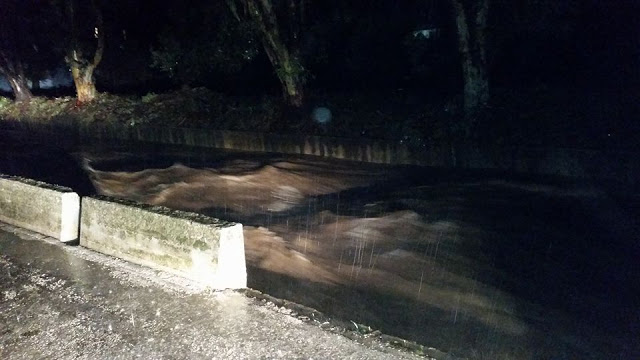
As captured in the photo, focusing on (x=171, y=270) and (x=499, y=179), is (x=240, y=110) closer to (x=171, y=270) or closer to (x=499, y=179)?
(x=499, y=179)

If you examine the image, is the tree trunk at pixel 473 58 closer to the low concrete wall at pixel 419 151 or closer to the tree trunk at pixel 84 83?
the low concrete wall at pixel 419 151

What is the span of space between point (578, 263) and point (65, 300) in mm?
5836

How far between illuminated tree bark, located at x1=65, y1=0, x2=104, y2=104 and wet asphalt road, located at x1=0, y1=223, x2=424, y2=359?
16.5 metres

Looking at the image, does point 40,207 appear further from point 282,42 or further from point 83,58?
point 83,58

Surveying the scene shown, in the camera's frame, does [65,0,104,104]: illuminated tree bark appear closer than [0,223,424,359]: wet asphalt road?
No

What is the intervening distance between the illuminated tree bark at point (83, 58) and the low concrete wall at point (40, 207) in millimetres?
14464

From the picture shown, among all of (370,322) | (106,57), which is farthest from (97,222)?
(106,57)

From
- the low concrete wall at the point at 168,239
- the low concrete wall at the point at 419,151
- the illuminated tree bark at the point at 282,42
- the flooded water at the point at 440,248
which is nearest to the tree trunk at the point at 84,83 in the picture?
the low concrete wall at the point at 419,151

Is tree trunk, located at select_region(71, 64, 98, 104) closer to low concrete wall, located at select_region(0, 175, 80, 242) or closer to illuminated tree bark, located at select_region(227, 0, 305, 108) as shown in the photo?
illuminated tree bark, located at select_region(227, 0, 305, 108)

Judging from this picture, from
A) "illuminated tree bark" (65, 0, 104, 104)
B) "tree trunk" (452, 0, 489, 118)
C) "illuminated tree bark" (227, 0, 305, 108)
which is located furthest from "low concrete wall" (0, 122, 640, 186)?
"illuminated tree bark" (65, 0, 104, 104)

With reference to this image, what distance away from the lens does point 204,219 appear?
224 inches

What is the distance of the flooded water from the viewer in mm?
5445

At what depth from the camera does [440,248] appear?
25.0ft

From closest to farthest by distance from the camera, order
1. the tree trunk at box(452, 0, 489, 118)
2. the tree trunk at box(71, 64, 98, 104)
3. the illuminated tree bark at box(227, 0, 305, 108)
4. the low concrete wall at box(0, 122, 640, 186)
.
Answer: the low concrete wall at box(0, 122, 640, 186), the tree trunk at box(452, 0, 489, 118), the illuminated tree bark at box(227, 0, 305, 108), the tree trunk at box(71, 64, 98, 104)
